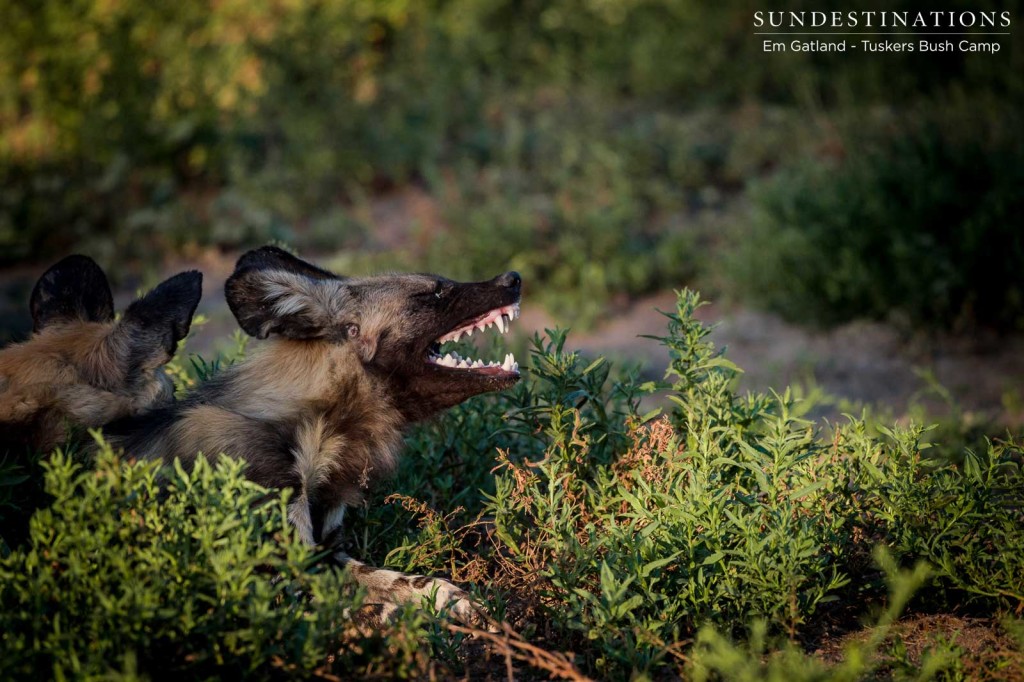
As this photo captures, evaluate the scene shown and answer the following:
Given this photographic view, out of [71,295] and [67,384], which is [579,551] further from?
[71,295]

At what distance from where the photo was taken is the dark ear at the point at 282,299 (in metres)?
3.60

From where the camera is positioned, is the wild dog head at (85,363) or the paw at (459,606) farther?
the wild dog head at (85,363)

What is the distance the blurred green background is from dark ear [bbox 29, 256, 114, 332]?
13.2 ft

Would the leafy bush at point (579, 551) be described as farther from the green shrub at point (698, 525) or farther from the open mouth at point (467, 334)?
the open mouth at point (467, 334)

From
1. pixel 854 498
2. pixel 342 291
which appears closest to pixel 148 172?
pixel 342 291

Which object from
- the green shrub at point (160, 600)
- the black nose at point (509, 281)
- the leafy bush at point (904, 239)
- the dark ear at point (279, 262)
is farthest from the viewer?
the leafy bush at point (904, 239)

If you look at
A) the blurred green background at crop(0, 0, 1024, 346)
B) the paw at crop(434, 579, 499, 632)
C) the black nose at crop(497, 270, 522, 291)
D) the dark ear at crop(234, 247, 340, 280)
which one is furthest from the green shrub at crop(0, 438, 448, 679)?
the blurred green background at crop(0, 0, 1024, 346)

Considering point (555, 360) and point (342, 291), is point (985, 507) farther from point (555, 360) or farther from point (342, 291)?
point (342, 291)

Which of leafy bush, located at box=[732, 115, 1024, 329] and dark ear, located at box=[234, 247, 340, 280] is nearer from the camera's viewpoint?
dark ear, located at box=[234, 247, 340, 280]

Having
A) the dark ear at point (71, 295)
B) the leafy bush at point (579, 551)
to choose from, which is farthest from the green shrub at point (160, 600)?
the dark ear at point (71, 295)

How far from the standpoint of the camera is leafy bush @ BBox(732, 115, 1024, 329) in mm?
6965

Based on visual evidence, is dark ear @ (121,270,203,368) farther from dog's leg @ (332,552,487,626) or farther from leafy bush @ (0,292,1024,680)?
dog's leg @ (332,552,487,626)

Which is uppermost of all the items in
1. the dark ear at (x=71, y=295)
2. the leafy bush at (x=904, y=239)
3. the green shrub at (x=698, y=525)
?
the leafy bush at (x=904, y=239)

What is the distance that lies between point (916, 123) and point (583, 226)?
2.88 m
